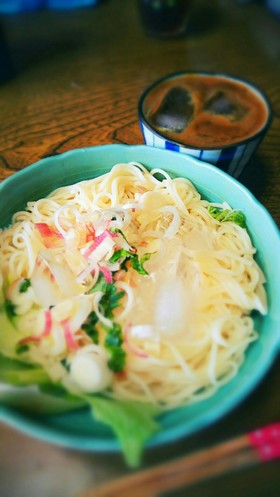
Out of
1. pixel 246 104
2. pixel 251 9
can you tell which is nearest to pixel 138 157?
pixel 246 104

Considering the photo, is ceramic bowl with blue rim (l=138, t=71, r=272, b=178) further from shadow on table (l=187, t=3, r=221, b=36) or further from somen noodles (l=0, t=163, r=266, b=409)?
shadow on table (l=187, t=3, r=221, b=36)

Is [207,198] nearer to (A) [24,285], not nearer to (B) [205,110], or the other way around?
(B) [205,110]

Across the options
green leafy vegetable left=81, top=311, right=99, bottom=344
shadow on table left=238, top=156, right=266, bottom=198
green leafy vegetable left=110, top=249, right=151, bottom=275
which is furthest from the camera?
shadow on table left=238, top=156, right=266, bottom=198

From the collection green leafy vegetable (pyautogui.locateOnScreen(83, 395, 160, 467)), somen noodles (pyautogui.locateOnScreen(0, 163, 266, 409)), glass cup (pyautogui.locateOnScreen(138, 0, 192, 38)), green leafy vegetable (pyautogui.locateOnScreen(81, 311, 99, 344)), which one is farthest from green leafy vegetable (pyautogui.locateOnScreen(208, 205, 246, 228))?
glass cup (pyautogui.locateOnScreen(138, 0, 192, 38))

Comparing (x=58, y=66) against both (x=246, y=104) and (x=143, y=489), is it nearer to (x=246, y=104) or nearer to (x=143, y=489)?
(x=246, y=104)

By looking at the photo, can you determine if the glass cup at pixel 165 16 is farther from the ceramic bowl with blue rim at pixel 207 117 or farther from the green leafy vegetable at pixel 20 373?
the green leafy vegetable at pixel 20 373

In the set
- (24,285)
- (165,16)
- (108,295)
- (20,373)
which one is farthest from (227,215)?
(165,16)

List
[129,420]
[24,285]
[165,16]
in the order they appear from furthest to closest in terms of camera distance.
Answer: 1. [165,16]
2. [24,285]
3. [129,420]
